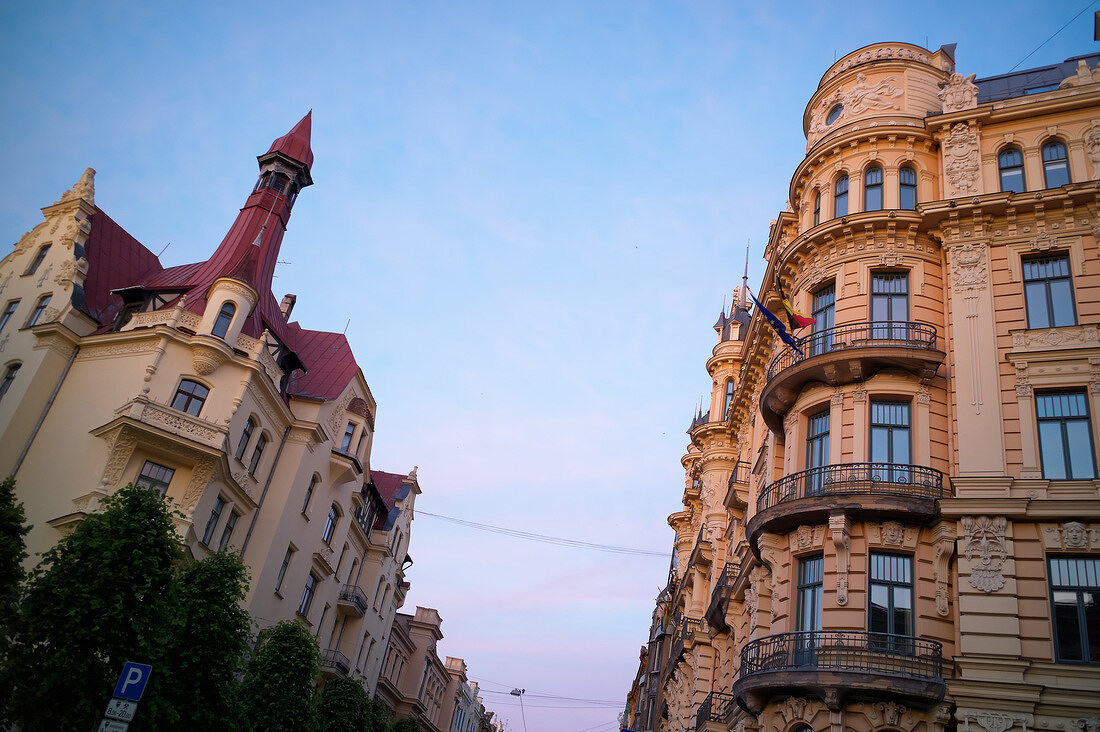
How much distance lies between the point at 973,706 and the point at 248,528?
30.9 m

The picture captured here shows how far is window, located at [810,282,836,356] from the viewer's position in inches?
1033

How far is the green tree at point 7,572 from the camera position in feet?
70.8

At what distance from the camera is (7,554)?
73.8ft

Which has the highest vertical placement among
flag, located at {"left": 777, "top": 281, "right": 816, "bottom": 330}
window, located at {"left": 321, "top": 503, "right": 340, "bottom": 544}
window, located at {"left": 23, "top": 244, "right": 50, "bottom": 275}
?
window, located at {"left": 23, "top": 244, "right": 50, "bottom": 275}

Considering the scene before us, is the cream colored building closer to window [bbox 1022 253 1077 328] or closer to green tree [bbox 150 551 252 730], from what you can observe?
green tree [bbox 150 551 252 730]

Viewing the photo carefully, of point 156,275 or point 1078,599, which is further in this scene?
point 156,275

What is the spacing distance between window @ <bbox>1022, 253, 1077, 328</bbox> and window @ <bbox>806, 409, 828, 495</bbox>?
6.46m

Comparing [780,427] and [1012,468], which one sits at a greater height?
[780,427]

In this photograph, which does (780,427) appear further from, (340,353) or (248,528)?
(340,353)

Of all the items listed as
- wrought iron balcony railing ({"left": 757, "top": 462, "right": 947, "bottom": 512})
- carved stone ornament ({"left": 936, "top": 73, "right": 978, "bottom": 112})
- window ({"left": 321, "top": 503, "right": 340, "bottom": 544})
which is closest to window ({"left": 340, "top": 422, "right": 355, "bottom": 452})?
window ({"left": 321, "top": 503, "right": 340, "bottom": 544})

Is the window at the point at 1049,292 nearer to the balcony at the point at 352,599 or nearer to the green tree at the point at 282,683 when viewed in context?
the green tree at the point at 282,683

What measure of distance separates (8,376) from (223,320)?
998 centimetres

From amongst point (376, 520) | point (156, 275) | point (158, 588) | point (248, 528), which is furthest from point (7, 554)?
point (376, 520)

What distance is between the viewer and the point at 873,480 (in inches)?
914
